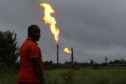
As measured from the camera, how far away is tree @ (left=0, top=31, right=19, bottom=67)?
31.2 m

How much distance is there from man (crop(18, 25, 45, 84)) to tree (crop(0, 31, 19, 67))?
21225 millimetres

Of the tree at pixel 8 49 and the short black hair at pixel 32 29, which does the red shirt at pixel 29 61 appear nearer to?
the short black hair at pixel 32 29

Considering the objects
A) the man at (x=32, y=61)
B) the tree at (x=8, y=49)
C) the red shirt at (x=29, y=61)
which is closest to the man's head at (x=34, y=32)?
the man at (x=32, y=61)

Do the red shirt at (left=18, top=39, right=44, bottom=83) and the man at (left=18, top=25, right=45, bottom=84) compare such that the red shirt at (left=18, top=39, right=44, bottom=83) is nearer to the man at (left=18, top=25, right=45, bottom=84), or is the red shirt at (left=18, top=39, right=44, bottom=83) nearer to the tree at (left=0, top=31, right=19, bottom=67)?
the man at (left=18, top=25, right=45, bottom=84)

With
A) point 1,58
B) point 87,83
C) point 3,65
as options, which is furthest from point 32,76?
point 1,58

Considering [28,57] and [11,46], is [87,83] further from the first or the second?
[28,57]

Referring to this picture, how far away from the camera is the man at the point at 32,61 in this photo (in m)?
8.60

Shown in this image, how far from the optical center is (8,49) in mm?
31859

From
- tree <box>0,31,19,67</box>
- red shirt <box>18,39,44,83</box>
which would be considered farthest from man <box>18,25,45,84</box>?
tree <box>0,31,19,67</box>

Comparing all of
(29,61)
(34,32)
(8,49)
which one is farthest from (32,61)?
(8,49)

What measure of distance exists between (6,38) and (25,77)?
81.1 ft

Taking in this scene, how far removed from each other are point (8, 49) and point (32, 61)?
76.8ft

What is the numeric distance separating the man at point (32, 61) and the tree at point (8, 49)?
21225 millimetres

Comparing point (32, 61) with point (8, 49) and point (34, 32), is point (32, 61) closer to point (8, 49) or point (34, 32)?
point (34, 32)
